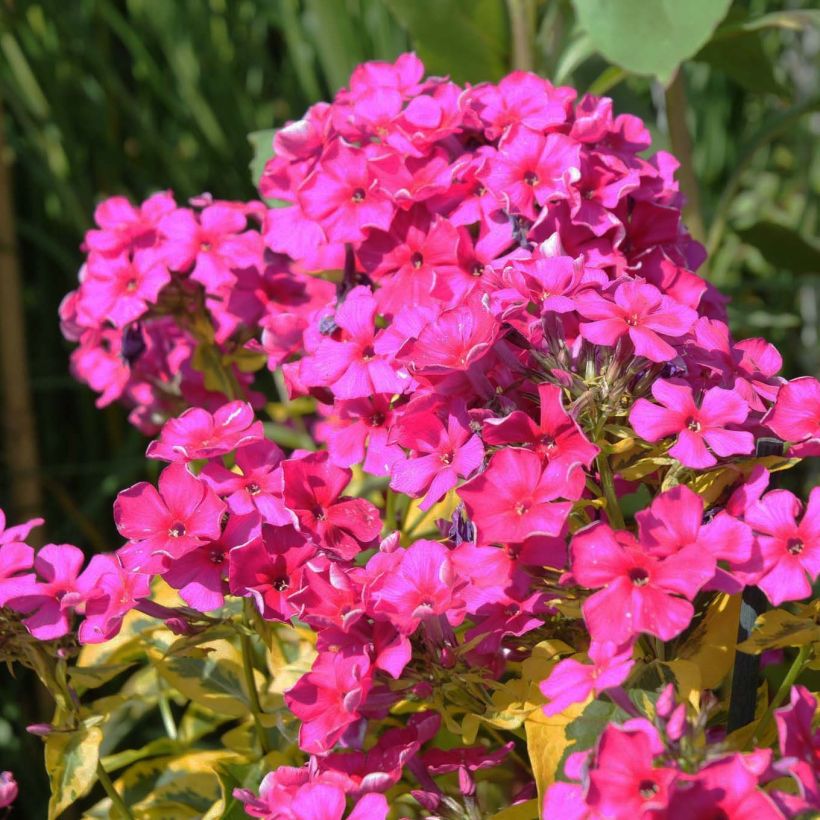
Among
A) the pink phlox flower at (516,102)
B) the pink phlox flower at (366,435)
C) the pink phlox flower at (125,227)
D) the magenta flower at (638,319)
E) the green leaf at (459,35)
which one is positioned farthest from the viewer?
the green leaf at (459,35)

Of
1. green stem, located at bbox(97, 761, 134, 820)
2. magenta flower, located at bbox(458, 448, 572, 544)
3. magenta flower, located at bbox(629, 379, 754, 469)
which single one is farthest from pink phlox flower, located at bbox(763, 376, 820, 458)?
green stem, located at bbox(97, 761, 134, 820)

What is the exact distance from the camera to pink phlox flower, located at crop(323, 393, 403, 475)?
69 cm

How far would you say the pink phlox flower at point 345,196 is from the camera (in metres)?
0.77

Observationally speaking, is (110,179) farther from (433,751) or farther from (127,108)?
(433,751)

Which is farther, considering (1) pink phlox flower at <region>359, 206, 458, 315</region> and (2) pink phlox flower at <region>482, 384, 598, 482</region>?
(1) pink phlox flower at <region>359, 206, 458, 315</region>

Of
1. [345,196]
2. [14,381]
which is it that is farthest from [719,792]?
[14,381]

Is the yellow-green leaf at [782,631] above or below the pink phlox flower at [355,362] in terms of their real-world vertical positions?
below

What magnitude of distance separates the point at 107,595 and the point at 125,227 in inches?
14.0

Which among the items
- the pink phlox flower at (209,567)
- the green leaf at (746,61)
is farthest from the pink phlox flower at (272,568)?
the green leaf at (746,61)

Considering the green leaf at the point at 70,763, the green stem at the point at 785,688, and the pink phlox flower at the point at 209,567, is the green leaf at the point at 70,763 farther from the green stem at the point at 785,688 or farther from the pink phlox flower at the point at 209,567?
the green stem at the point at 785,688

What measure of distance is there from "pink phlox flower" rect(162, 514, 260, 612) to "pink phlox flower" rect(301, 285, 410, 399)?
0.10m

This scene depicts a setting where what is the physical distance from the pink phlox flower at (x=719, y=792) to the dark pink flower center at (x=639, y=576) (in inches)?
3.8

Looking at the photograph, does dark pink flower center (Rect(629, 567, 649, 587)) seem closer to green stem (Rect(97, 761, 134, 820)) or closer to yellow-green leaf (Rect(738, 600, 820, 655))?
yellow-green leaf (Rect(738, 600, 820, 655))

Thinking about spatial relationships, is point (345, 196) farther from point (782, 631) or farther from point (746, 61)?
point (746, 61)
